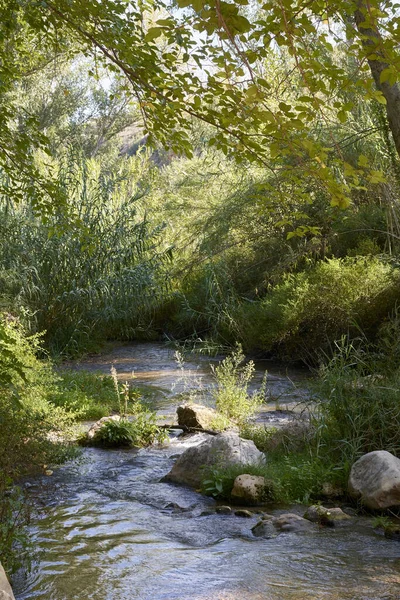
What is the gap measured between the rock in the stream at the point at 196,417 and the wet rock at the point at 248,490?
199 cm

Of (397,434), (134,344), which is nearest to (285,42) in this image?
(397,434)

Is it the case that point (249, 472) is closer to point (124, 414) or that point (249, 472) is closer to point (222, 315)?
point (124, 414)

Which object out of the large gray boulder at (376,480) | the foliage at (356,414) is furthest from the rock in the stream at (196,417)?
the large gray boulder at (376,480)

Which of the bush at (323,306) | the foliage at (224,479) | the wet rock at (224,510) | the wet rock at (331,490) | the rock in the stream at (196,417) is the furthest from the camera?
the bush at (323,306)

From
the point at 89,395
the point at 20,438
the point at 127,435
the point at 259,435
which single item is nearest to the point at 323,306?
the point at 89,395

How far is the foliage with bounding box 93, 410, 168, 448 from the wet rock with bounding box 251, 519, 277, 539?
250 cm

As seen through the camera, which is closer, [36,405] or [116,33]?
[116,33]

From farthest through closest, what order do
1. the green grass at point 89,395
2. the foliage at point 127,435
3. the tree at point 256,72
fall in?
the green grass at point 89,395 → the foliage at point 127,435 → the tree at point 256,72

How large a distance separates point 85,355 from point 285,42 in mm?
10327

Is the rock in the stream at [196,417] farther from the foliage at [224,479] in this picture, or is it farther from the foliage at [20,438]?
the foliage at [224,479]

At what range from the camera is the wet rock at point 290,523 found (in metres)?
4.64

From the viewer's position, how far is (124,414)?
776cm

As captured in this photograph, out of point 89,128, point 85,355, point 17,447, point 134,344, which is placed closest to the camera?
point 17,447

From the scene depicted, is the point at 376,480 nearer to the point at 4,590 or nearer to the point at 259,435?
the point at 259,435
